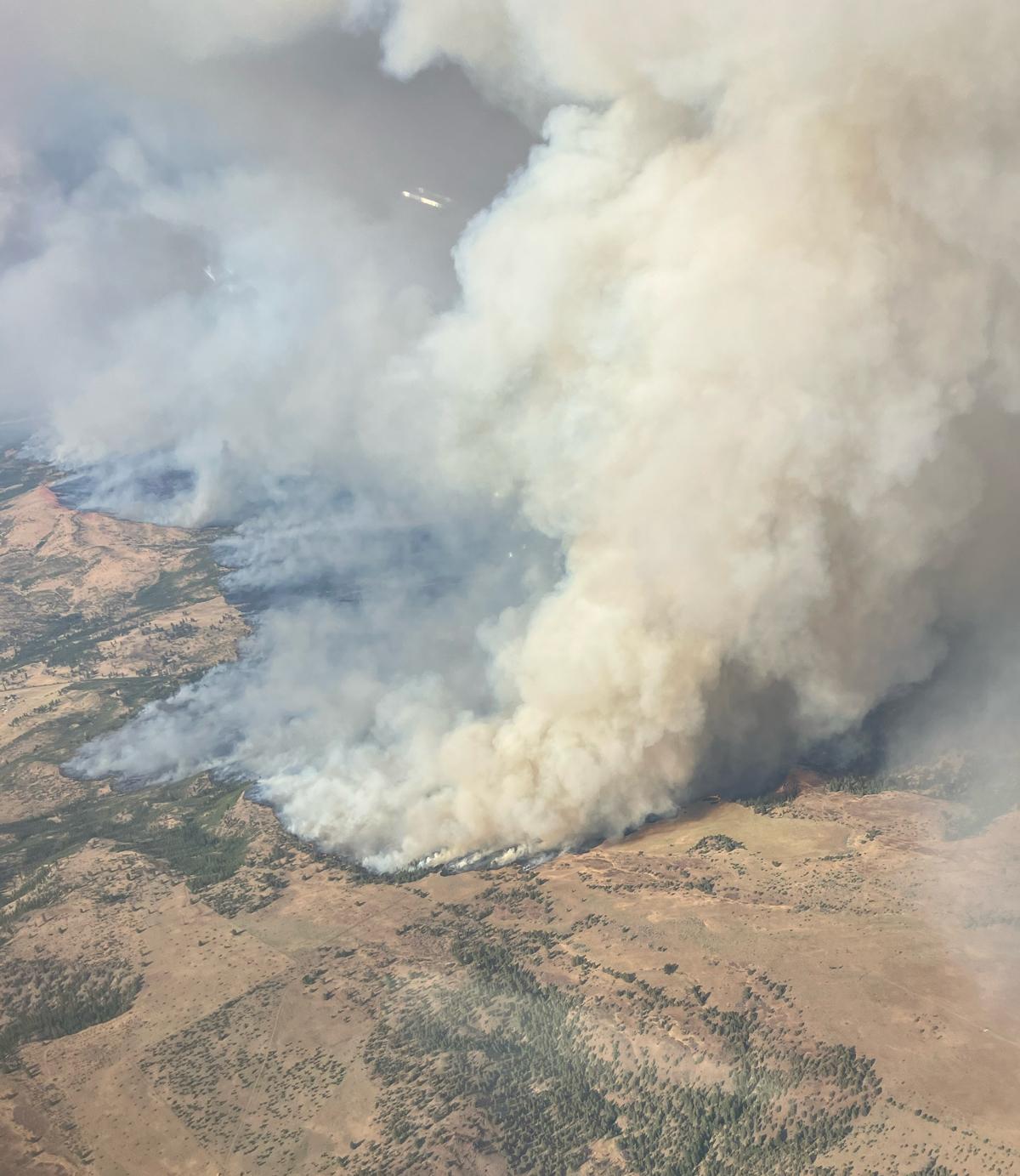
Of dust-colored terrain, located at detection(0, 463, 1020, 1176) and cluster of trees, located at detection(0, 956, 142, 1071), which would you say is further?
cluster of trees, located at detection(0, 956, 142, 1071)

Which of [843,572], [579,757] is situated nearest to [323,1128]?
[579,757]

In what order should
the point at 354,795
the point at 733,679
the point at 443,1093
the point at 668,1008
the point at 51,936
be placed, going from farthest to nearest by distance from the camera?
the point at 354,795, the point at 733,679, the point at 51,936, the point at 668,1008, the point at 443,1093

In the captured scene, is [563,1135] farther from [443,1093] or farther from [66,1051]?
[66,1051]

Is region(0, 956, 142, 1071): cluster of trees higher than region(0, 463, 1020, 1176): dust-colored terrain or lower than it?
lower

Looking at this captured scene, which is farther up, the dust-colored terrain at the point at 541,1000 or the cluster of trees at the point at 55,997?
the dust-colored terrain at the point at 541,1000

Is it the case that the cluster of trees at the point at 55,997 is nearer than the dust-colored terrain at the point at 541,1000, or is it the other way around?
the dust-colored terrain at the point at 541,1000

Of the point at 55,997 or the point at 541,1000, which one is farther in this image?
the point at 55,997

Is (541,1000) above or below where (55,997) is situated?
above

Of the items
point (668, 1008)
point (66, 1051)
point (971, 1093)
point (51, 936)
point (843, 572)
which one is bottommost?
point (51, 936)
